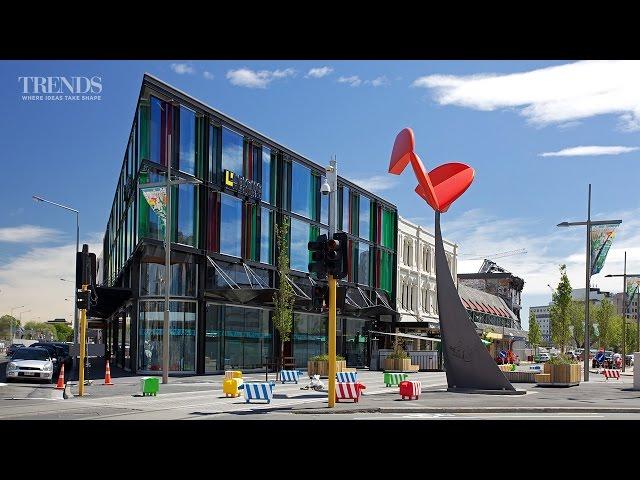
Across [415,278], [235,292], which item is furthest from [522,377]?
[415,278]

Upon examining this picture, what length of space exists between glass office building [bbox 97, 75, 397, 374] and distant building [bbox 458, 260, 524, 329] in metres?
62.0

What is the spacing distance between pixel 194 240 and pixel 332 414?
23.5 metres

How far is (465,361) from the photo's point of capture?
94.6 feet

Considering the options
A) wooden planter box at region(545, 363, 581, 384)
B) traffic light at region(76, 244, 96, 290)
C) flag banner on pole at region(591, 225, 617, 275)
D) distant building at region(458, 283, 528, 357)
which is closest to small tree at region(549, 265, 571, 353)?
flag banner on pole at region(591, 225, 617, 275)

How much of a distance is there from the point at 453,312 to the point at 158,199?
46.6 ft

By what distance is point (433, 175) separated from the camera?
101 ft

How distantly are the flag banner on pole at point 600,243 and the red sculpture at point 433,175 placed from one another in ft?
37.7

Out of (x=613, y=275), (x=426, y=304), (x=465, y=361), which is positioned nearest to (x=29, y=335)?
(x=426, y=304)

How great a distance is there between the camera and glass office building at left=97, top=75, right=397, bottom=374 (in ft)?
134

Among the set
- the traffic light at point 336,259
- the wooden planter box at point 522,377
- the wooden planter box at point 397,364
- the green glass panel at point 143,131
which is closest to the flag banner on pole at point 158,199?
the green glass panel at point 143,131

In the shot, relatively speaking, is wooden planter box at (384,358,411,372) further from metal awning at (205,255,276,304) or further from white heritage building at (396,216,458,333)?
white heritage building at (396,216,458,333)
